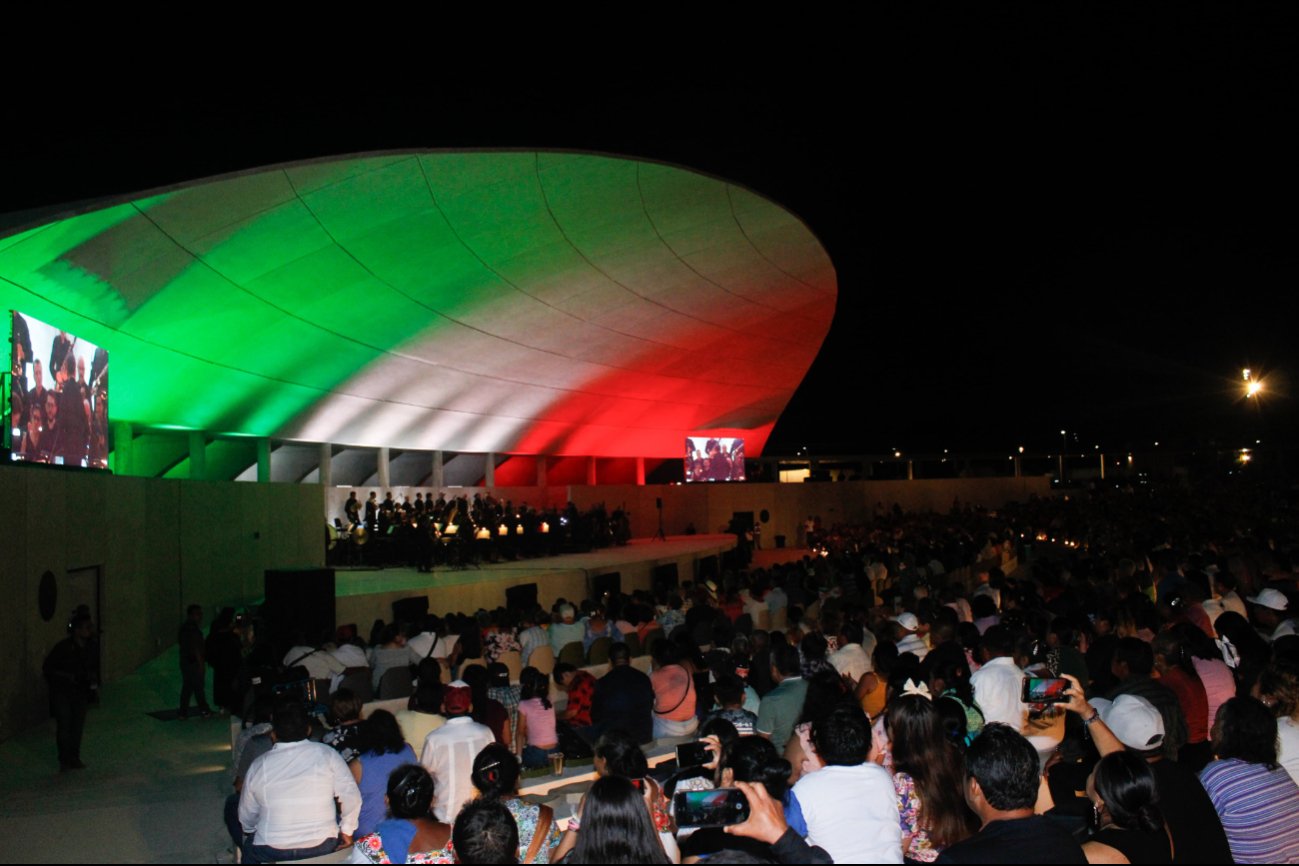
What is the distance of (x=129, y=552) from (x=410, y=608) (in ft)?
12.5

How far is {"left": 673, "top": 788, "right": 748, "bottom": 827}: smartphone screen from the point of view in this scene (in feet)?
8.87

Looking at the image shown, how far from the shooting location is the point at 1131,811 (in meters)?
3.43

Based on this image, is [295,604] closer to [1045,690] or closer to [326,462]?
[1045,690]

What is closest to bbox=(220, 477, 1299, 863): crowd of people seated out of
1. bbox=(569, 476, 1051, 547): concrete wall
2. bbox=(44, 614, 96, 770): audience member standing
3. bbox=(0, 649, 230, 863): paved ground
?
bbox=(0, 649, 230, 863): paved ground

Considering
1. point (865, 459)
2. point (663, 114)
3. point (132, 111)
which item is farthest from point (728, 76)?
point (865, 459)

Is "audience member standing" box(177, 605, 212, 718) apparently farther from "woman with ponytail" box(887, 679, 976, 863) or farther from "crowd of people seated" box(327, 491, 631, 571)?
"crowd of people seated" box(327, 491, 631, 571)

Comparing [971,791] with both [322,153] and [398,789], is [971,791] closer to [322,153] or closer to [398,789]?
Answer: [398,789]

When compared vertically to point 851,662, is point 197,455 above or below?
above

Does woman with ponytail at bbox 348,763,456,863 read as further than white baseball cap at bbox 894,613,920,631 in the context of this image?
No

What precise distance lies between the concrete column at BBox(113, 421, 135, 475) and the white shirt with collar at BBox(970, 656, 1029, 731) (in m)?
14.1

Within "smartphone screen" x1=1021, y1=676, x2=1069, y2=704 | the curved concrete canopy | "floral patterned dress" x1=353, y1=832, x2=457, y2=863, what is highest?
the curved concrete canopy

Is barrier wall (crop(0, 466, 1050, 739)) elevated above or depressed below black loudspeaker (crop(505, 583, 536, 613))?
above

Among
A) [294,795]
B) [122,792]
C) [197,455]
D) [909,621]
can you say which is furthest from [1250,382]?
[294,795]

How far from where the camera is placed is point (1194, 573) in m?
9.77
